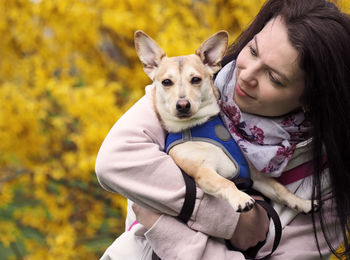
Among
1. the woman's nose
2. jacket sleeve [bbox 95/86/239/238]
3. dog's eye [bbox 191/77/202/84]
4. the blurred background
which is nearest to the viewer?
jacket sleeve [bbox 95/86/239/238]

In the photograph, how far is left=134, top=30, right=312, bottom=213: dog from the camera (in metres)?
1.73

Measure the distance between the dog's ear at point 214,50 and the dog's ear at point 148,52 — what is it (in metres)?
0.20

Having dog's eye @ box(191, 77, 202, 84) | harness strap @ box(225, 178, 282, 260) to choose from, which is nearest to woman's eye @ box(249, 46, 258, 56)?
dog's eye @ box(191, 77, 202, 84)

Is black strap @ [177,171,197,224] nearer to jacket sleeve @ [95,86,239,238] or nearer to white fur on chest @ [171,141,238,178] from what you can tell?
jacket sleeve @ [95,86,239,238]

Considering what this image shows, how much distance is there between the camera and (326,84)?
1.77m

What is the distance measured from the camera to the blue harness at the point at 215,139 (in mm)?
1843

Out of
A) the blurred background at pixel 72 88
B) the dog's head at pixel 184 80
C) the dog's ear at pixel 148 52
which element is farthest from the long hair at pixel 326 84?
the blurred background at pixel 72 88

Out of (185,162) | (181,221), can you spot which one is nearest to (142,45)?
(185,162)

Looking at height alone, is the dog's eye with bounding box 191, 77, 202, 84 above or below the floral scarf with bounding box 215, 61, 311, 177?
above

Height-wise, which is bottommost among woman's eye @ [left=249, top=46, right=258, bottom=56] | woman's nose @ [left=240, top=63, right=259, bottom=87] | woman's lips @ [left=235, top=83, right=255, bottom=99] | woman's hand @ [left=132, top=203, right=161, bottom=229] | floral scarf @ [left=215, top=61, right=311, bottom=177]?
woman's hand @ [left=132, top=203, right=161, bottom=229]

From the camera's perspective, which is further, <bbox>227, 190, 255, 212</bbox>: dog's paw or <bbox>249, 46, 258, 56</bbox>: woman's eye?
<bbox>249, 46, 258, 56</bbox>: woman's eye

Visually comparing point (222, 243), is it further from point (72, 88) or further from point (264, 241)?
point (72, 88)

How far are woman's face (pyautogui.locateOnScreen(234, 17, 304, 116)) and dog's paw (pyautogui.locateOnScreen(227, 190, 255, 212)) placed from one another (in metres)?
0.40

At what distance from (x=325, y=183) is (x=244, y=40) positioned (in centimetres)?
75
